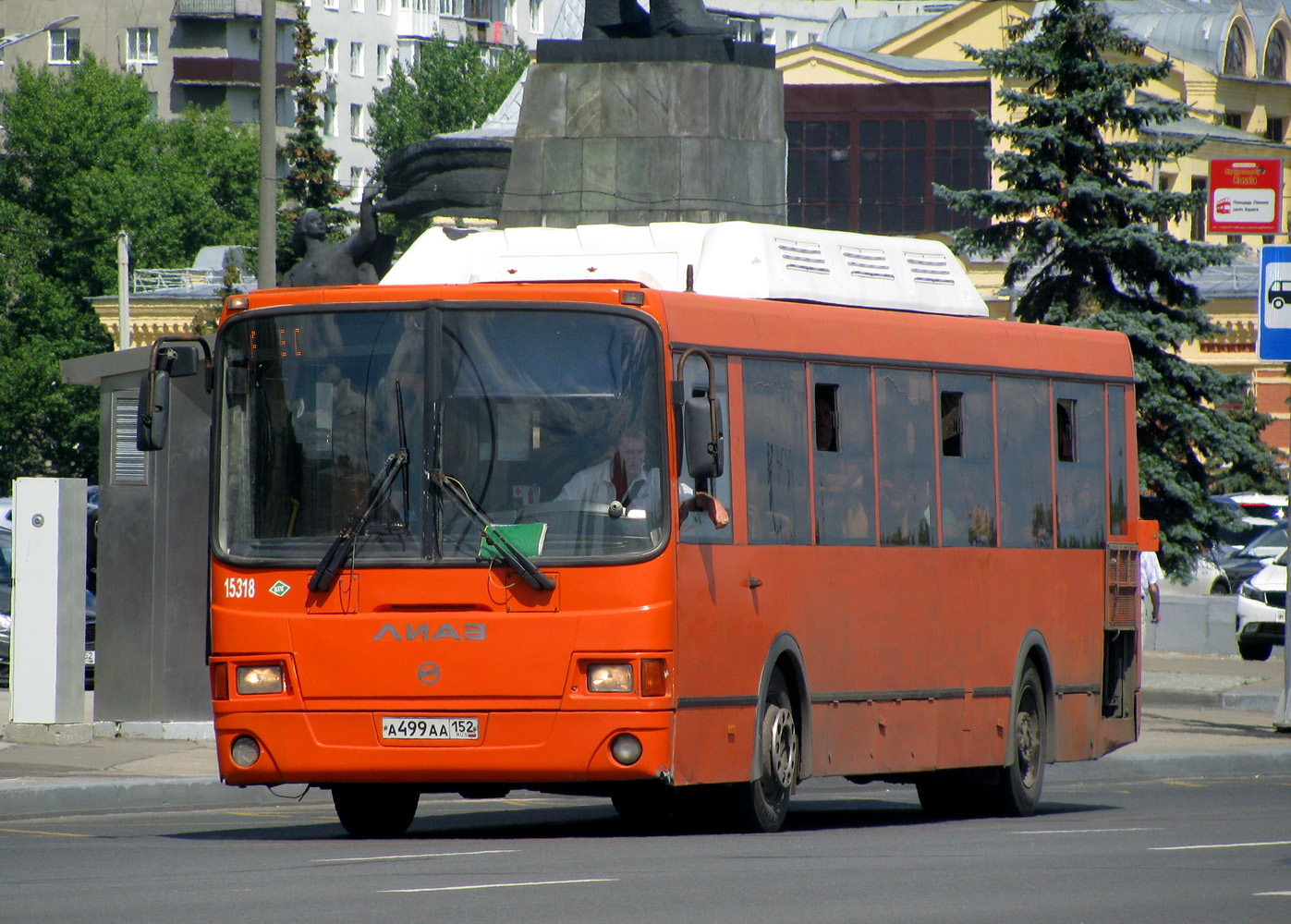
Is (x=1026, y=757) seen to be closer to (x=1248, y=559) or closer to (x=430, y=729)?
(x=430, y=729)

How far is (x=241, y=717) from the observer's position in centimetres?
1134

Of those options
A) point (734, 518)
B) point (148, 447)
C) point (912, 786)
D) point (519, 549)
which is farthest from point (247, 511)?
point (912, 786)

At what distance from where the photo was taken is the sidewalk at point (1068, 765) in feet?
46.2

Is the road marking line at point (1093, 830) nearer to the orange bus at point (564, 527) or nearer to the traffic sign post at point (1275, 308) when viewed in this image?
the orange bus at point (564, 527)

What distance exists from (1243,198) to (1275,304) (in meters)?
1.97

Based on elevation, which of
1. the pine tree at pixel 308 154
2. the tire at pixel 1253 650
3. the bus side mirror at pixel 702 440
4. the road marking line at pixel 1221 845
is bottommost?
the tire at pixel 1253 650

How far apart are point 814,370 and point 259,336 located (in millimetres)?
2794

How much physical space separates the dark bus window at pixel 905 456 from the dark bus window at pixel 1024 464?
2.81ft

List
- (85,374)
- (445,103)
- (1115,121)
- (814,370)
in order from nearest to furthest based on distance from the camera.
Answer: (814,370), (85,374), (1115,121), (445,103)

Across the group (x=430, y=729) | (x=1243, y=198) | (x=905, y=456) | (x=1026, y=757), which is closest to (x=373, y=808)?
(x=430, y=729)

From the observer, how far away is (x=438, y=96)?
10512 cm

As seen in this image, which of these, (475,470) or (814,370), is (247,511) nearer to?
(475,470)

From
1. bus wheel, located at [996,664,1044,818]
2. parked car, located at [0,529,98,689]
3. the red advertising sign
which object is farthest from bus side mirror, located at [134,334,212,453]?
the red advertising sign

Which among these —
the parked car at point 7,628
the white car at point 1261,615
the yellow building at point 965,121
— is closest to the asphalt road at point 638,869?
the parked car at point 7,628
